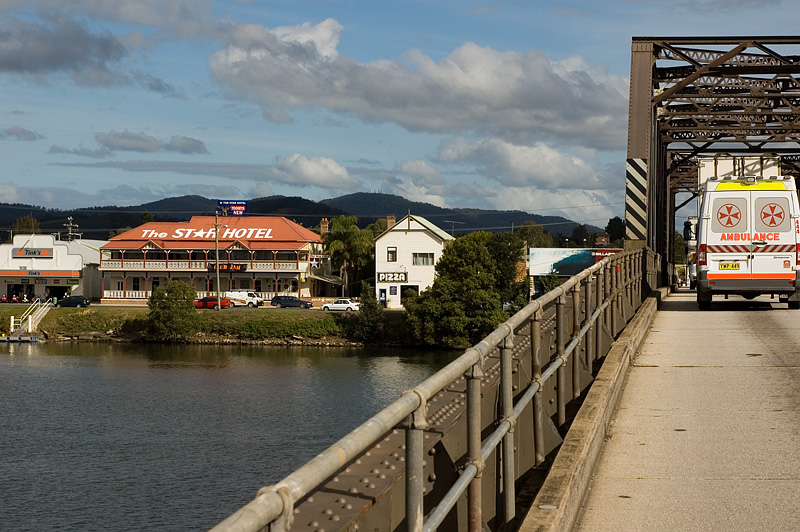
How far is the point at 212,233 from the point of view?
4124 inches

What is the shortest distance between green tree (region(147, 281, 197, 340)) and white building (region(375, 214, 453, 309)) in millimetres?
20179

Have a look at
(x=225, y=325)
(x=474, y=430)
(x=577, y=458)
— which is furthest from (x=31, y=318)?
(x=474, y=430)

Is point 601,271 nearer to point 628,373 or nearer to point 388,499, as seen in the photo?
point 628,373

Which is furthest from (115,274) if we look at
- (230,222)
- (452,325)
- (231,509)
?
(231,509)

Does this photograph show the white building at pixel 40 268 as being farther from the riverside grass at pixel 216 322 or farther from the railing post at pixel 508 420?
the railing post at pixel 508 420

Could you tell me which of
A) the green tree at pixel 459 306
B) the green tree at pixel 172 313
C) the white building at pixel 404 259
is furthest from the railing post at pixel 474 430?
the white building at pixel 404 259

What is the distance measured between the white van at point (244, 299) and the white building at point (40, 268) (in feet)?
64.7

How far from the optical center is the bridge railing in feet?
8.64

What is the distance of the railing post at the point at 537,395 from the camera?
23.5ft

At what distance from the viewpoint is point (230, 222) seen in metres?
107

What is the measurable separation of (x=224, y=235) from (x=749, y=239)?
85.4 meters

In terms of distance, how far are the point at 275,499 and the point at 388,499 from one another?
4.89 feet

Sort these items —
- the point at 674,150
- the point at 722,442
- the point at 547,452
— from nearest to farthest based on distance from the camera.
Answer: the point at 547,452, the point at 722,442, the point at 674,150

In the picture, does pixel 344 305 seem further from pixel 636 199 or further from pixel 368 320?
pixel 636 199
